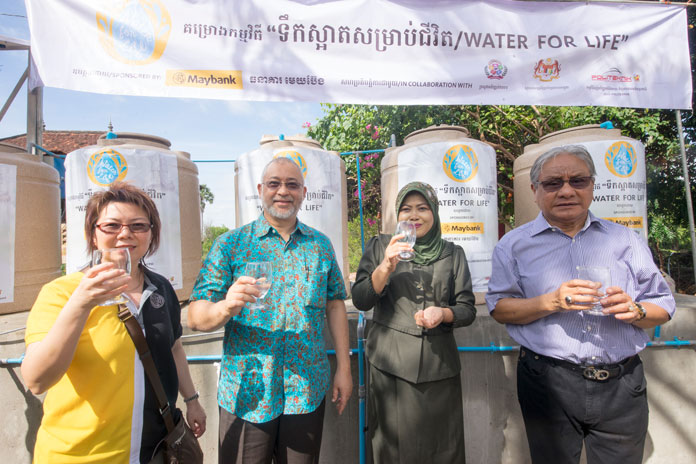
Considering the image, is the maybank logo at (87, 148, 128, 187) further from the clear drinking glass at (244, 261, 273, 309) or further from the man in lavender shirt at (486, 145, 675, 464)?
the man in lavender shirt at (486, 145, 675, 464)

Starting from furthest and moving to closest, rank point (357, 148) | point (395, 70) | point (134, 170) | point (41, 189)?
1. point (357, 148)
2. point (395, 70)
3. point (41, 189)
4. point (134, 170)

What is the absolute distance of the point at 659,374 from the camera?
260 cm

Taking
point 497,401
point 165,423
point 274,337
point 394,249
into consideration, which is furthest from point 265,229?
point 497,401

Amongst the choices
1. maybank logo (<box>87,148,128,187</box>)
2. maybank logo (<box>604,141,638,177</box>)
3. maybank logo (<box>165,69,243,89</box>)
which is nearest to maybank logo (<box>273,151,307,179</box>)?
maybank logo (<box>165,69,243,89</box>)

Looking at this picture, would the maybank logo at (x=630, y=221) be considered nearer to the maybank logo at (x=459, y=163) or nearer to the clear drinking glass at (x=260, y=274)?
the maybank logo at (x=459, y=163)

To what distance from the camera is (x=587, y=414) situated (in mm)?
1610

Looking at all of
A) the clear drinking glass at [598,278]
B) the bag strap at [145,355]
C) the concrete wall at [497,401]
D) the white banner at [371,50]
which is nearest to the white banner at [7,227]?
the concrete wall at [497,401]

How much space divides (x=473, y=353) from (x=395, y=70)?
→ 2247 mm

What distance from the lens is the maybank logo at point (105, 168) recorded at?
2.49m

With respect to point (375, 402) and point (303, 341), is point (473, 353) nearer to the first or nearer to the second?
point (375, 402)

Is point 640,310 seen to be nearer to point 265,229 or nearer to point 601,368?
point 601,368

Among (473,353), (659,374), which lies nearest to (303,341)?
(473,353)

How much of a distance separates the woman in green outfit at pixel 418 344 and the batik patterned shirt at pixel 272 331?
1.02 feet

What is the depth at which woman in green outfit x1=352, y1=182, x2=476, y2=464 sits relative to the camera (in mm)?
1818
